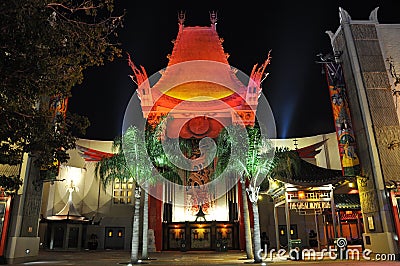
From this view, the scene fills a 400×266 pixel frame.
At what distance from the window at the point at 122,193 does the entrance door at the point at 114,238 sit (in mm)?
2091

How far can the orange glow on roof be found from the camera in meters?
23.1

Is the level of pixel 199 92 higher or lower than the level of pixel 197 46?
lower

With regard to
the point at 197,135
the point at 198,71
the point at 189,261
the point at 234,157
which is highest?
the point at 198,71

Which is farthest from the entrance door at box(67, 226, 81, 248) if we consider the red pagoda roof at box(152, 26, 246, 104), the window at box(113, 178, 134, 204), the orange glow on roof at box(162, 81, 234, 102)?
the orange glow on roof at box(162, 81, 234, 102)

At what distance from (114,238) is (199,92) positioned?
506 inches

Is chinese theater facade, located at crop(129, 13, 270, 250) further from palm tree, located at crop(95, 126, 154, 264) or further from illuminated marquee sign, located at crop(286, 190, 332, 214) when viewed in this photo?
palm tree, located at crop(95, 126, 154, 264)

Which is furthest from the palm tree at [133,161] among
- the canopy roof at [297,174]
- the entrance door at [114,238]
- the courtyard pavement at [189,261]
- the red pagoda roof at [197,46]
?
the red pagoda roof at [197,46]

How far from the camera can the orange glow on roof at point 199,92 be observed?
75.7ft

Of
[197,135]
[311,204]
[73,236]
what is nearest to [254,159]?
[311,204]

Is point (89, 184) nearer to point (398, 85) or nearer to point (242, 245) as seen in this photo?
point (242, 245)

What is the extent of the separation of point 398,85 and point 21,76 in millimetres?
16140

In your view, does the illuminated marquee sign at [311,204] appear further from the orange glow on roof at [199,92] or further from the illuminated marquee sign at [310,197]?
the orange glow on roof at [199,92]

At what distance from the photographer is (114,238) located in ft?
81.0

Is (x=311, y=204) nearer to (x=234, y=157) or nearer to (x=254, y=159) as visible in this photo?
(x=254, y=159)
